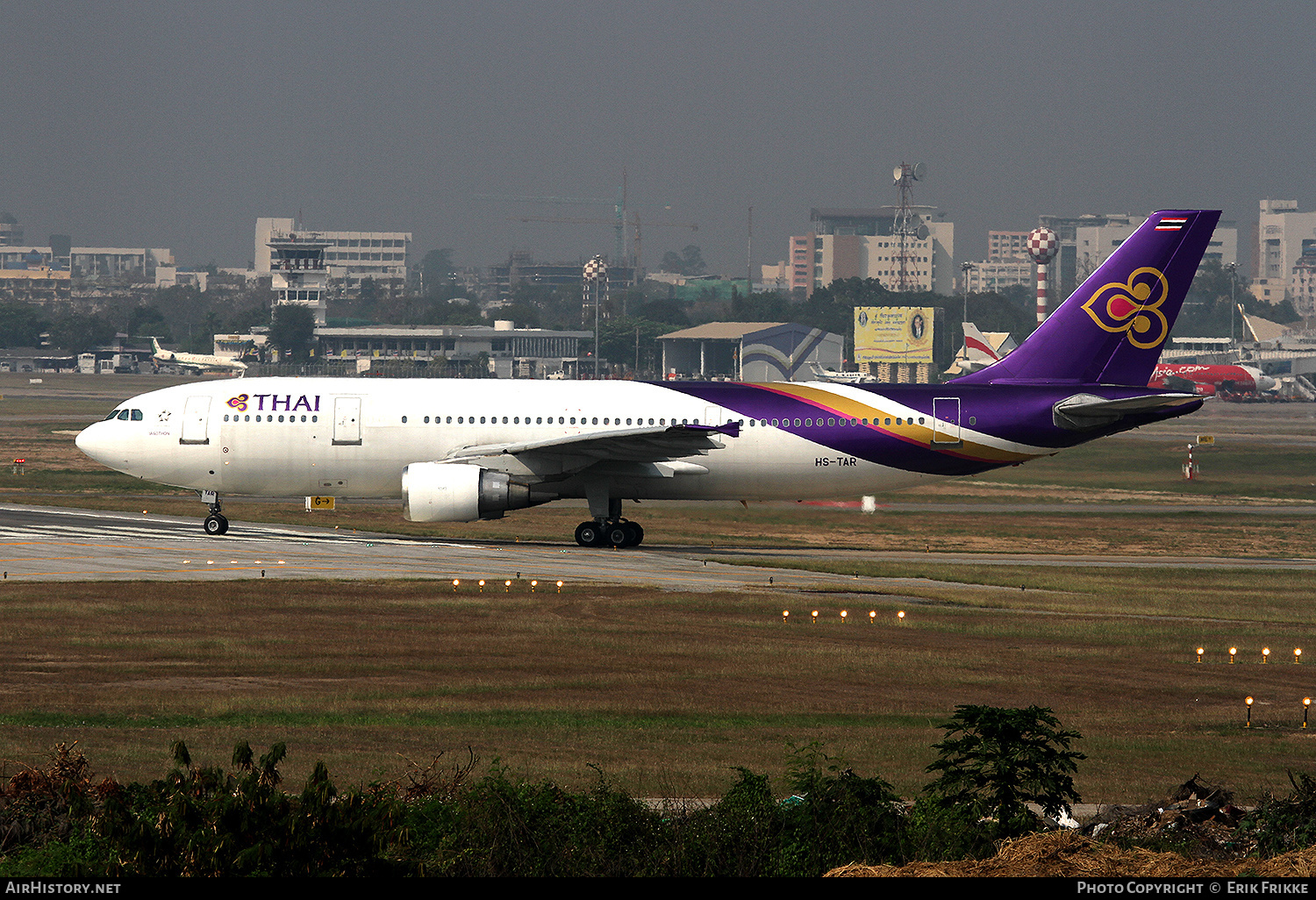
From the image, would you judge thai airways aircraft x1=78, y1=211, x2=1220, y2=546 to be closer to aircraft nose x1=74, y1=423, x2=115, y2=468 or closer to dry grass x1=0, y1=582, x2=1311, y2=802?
aircraft nose x1=74, y1=423, x2=115, y2=468

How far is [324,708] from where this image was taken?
21.7 m

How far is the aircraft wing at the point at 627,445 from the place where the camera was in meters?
41.6

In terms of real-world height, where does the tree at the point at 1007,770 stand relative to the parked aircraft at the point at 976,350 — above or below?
below

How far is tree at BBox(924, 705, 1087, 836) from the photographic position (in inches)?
562

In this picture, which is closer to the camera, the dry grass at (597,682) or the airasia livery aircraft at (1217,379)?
the dry grass at (597,682)

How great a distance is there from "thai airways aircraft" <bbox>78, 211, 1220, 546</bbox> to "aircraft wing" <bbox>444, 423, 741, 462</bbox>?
0.38 ft

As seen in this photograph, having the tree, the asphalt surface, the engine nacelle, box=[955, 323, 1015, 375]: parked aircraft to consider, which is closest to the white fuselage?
the engine nacelle

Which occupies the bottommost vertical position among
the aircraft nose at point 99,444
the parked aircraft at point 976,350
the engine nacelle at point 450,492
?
the engine nacelle at point 450,492

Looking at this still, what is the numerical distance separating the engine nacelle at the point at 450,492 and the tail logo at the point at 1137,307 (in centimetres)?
1942

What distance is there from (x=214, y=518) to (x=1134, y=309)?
2957 centimetres

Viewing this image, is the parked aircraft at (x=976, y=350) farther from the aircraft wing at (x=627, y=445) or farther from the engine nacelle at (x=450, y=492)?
the engine nacelle at (x=450, y=492)

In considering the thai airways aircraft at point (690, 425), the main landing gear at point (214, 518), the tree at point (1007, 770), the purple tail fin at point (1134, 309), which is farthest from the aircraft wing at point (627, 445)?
the tree at point (1007, 770)

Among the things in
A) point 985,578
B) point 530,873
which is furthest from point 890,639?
point 530,873

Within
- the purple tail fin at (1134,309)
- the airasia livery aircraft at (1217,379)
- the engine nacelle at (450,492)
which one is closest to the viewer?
the engine nacelle at (450,492)
